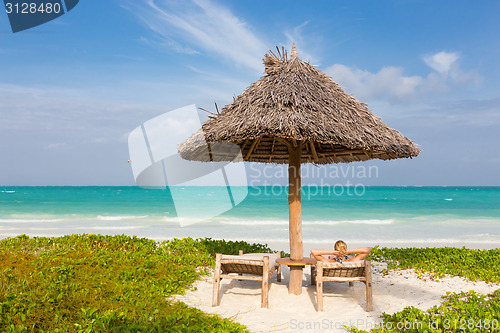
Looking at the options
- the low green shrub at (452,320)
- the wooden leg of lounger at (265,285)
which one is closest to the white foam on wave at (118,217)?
the wooden leg of lounger at (265,285)

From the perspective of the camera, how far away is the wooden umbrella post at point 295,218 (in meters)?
5.73

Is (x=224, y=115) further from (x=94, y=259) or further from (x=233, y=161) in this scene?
(x=94, y=259)

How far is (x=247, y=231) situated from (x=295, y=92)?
14.4m

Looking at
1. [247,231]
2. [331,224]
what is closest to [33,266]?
[247,231]

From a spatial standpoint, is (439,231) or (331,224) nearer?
(439,231)

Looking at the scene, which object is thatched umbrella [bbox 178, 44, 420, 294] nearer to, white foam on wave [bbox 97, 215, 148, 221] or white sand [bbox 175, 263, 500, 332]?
white sand [bbox 175, 263, 500, 332]

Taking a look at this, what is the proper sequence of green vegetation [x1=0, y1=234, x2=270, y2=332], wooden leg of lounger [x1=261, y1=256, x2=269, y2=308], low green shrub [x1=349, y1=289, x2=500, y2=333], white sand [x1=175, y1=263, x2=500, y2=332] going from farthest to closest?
wooden leg of lounger [x1=261, y1=256, x2=269, y2=308], white sand [x1=175, y1=263, x2=500, y2=332], green vegetation [x1=0, y1=234, x2=270, y2=332], low green shrub [x1=349, y1=289, x2=500, y2=333]

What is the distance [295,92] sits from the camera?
17.4 ft

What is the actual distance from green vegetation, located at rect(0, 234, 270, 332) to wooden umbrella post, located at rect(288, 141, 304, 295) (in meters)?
1.76

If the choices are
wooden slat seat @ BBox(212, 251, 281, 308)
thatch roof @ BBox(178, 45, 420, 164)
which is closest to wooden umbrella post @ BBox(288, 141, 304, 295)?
thatch roof @ BBox(178, 45, 420, 164)

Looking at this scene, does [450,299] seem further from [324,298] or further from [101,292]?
[101,292]

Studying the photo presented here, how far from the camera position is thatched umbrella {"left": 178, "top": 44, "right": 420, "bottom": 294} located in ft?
16.0

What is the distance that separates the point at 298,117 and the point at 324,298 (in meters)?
2.90

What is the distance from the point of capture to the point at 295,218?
5777 millimetres
